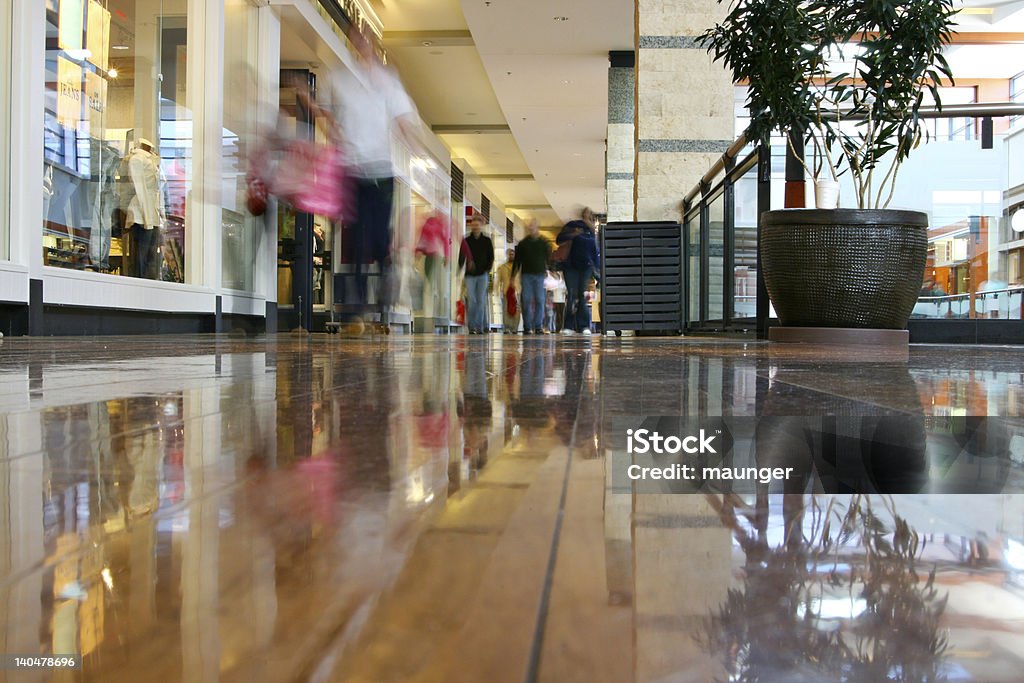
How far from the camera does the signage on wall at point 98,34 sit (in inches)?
247

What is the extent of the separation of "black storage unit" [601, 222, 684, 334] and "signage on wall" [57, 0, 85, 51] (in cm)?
497

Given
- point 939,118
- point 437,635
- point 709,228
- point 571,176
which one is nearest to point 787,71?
point 939,118

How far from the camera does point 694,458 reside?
24.2 inches

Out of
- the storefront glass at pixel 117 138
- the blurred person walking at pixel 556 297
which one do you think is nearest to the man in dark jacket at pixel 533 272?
the storefront glass at pixel 117 138

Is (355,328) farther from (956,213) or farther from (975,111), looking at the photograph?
(975,111)

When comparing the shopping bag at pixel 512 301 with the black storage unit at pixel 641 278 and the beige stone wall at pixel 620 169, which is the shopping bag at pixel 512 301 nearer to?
the beige stone wall at pixel 620 169

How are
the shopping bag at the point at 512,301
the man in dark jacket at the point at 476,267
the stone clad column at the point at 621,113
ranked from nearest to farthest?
the man in dark jacket at the point at 476,267, the stone clad column at the point at 621,113, the shopping bag at the point at 512,301

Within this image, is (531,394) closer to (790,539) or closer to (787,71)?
(790,539)

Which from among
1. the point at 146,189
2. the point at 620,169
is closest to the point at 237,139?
the point at 146,189

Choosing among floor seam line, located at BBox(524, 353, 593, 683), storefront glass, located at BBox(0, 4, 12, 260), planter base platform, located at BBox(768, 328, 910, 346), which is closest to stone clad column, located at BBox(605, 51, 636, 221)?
storefront glass, located at BBox(0, 4, 12, 260)

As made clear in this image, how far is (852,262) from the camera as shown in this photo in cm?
415

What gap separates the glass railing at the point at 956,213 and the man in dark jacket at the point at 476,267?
Result: 19.8ft

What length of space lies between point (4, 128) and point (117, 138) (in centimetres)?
142

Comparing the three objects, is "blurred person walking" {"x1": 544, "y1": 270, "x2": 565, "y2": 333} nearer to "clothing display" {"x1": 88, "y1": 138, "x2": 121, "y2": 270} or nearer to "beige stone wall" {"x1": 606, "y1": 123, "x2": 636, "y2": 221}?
"beige stone wall" {"x1": 606, "y1": 123, "x2": 636, "y2": 221}
